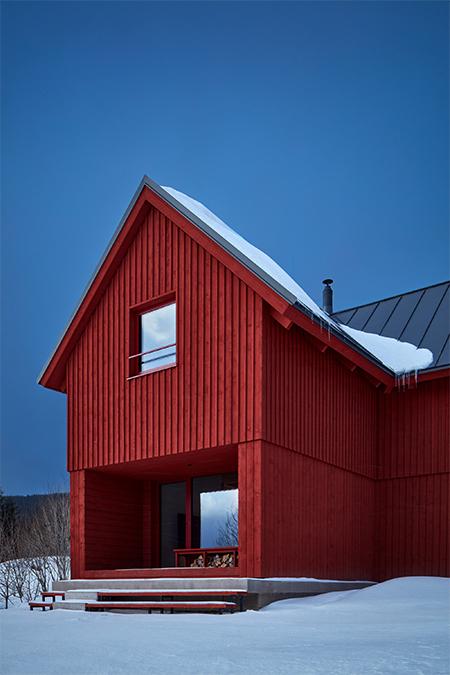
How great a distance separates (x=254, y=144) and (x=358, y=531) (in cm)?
17988

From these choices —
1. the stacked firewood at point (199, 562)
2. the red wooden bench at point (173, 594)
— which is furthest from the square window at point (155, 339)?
the red wooden bench at point (173, 594)

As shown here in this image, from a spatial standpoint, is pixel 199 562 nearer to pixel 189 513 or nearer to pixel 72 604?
pixel 189 513

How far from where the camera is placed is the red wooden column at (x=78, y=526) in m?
14.6

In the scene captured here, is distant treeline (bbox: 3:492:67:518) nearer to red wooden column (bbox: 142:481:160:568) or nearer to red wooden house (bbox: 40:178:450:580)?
red wooden column (bbox: 142:481:160:568)

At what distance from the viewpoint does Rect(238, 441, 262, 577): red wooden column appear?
454 inches

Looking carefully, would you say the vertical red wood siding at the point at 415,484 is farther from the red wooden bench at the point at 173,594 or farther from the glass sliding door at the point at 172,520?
the red wooden bench at the point at 173,594

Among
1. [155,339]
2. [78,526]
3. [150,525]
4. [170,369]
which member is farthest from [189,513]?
[155,339]

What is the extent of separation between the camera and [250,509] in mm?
11766

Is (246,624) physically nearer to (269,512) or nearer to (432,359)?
(269,512)

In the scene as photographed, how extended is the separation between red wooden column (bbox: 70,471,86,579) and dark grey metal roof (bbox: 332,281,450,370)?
7579mm

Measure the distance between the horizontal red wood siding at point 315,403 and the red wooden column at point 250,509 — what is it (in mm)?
407

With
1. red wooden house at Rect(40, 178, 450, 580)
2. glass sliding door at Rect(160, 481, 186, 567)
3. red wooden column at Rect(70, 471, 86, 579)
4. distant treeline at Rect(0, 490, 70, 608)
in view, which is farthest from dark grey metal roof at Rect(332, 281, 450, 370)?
distant treeline at Rect(0, 490, 70, 608)

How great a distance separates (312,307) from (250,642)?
26.7 ft

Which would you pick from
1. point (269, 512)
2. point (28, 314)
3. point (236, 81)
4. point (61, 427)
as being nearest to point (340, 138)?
point (236, 81)
